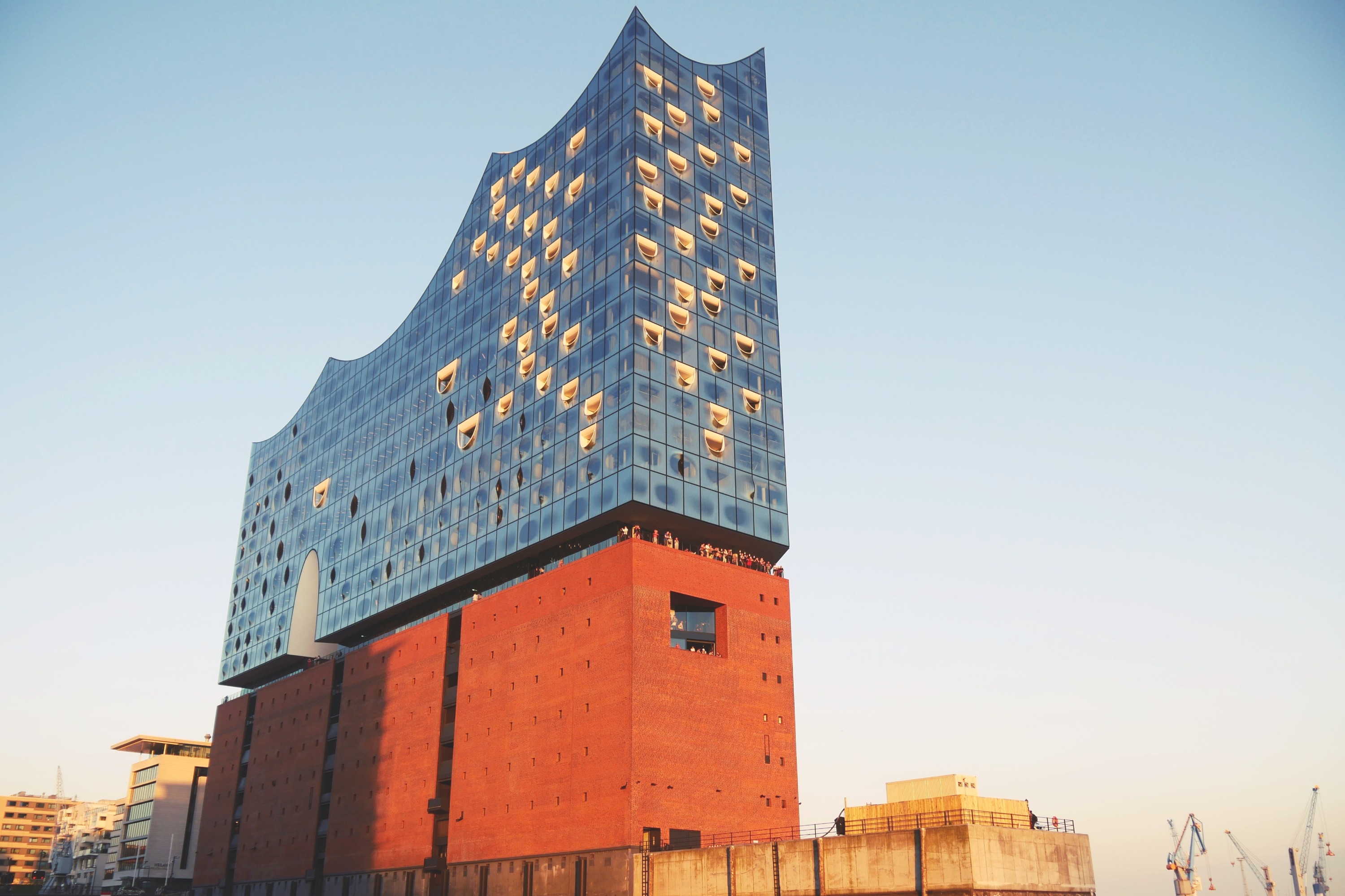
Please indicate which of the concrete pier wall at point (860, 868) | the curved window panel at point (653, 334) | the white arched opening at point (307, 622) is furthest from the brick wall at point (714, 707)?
the white arched opening at point (307, 622)

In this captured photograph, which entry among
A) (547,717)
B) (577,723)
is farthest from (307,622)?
(577,723)

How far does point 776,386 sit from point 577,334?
49.9ft

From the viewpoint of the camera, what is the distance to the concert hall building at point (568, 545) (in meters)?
65.9

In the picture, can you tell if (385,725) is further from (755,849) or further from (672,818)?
(755,849)

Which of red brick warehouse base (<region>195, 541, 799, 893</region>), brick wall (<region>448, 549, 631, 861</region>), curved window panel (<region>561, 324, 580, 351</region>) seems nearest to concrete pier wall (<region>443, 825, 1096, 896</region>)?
red brick warehouse base (<region>195, 541, 799, 893</region>)

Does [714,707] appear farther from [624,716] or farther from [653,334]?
[653,334]

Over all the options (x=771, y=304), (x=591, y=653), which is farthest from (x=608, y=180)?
(x=591, y=653)

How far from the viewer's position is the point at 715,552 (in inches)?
2849

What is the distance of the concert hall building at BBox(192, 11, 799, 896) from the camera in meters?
65.9

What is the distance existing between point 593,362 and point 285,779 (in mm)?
55468

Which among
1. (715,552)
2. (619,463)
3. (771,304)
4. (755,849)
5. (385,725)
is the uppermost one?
(771,304)

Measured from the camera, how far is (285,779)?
102 metres

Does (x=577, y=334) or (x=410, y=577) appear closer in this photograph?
(x=577, y=334)

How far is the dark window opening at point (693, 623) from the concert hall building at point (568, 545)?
182 millimetres
